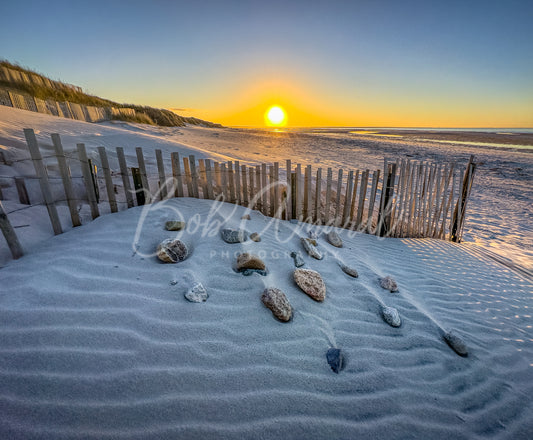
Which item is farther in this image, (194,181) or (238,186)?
(238,186)

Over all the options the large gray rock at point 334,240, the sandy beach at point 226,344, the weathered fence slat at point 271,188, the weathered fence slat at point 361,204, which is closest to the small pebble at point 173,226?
the sandy beach at point 226,344

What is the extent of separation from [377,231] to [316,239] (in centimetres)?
189

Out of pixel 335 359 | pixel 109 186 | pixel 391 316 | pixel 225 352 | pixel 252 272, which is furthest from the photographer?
pixel 109 186

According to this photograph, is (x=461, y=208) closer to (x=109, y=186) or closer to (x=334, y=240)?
(x=334, y=240)

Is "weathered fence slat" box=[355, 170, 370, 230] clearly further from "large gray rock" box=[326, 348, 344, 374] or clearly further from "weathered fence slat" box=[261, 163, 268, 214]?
"large gray rock" box=[326, 348, 344, 374]

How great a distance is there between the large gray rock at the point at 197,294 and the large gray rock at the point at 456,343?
2511 mm

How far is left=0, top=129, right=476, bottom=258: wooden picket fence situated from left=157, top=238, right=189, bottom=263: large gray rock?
1.33 metres

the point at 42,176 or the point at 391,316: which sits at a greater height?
the point at 42,176

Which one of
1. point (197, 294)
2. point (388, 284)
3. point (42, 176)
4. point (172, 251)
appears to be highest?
point (42, 176)

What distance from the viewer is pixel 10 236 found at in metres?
2.47

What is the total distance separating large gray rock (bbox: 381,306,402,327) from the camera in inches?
102

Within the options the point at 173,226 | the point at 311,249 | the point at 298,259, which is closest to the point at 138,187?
the point at 173,226

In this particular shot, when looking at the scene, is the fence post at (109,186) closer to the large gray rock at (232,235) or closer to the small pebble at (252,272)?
the large gray rock at (232,235)

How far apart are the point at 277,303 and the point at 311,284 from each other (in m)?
0.55
